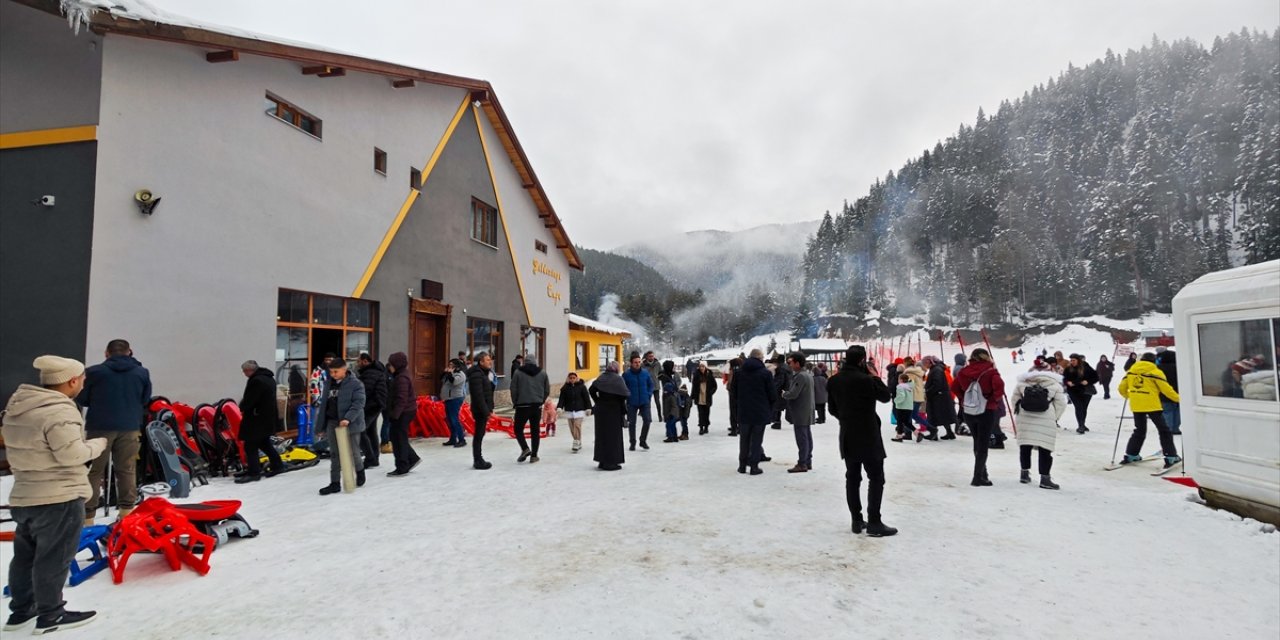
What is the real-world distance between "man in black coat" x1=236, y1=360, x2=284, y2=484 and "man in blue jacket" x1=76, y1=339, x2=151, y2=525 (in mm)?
1312

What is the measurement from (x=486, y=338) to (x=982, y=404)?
1227cm

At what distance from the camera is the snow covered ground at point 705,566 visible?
326cm

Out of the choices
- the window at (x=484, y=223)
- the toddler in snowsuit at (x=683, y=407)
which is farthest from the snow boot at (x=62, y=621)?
the window at (x=484, y=223)

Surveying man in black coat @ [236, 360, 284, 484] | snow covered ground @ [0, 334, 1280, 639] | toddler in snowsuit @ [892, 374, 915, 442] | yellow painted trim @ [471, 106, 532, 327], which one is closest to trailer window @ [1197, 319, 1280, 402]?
snow covered ground @ [0, 334, 1280, 639]

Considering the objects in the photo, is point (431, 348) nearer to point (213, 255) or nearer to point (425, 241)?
point (425, 241)

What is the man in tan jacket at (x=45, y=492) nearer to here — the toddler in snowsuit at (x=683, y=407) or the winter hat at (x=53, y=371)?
the winter hat at (x=53, y=371)

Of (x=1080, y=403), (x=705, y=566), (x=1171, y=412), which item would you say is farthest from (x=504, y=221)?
(x=1171, y=412)

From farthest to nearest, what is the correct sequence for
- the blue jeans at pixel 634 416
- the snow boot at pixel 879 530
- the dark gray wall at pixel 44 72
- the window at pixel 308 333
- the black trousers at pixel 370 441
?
the blue jeans at pixel 634 416 → the window at pixel 308 333 → the black trousers at pixel 370 441 → the dark gray wall at pixel 44 72 → the snow boot at pixel 879 530

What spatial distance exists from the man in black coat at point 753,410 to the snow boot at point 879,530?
2499 mm

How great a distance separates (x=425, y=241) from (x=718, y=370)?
1707 inches

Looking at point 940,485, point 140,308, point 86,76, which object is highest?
point 86,76

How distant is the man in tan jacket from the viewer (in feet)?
10.4

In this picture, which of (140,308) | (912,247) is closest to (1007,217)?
(912,247)

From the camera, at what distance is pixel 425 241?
498 inches
